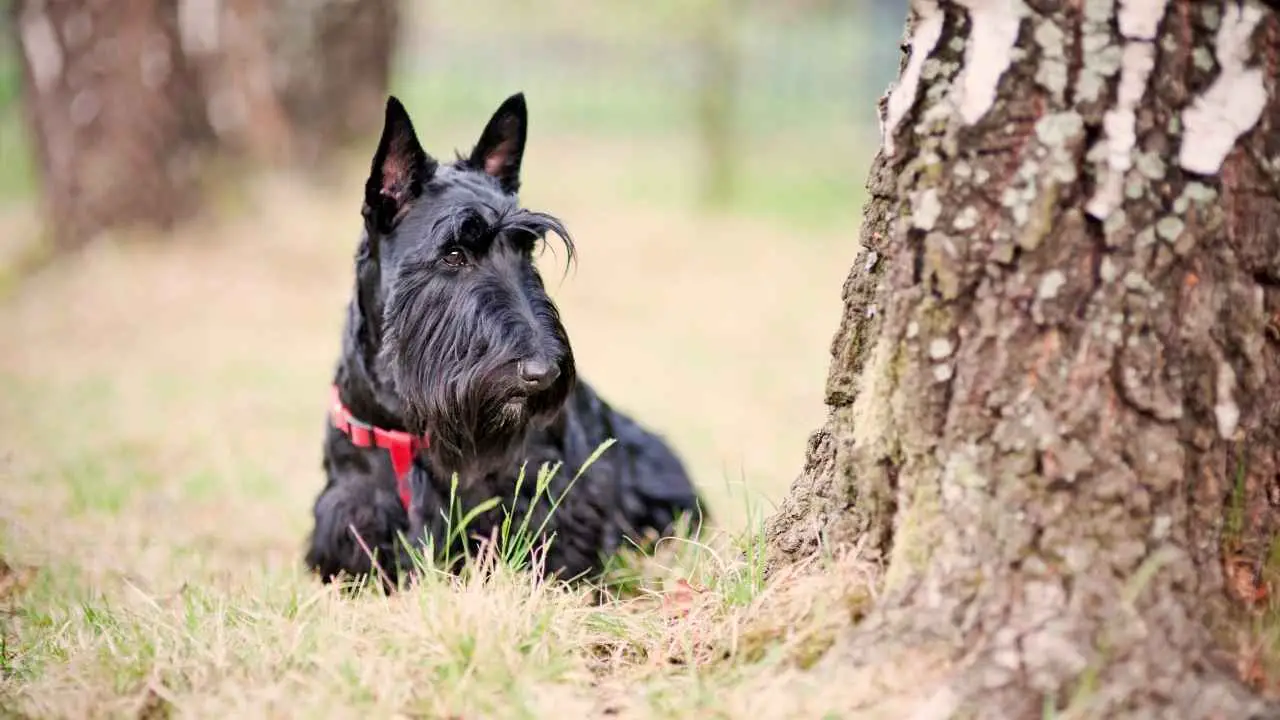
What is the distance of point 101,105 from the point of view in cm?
913

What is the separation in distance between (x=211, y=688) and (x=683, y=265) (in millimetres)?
8902

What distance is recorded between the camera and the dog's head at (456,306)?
2.96m

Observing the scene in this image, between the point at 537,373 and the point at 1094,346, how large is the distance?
1398 mm

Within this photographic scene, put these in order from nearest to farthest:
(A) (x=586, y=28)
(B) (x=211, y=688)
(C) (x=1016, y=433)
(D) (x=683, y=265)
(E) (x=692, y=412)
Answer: (C) (x=1016, y=433) → (B) (x=211, y=688) → (E) (x=692, y=412) → (D) (x=683, y=265) → (A) (x=586, y=28)

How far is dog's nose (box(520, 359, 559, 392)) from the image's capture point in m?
2.93

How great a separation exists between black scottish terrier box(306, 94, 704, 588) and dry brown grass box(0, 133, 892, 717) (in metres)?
0.29

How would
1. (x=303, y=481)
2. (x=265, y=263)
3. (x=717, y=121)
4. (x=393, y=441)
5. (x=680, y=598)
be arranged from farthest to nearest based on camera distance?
1. (x=717, y=121)
2. (x=265, y=263)
3. (x=303, y=481)
4. (x=393, y=441)
5. (x=680, y=598)

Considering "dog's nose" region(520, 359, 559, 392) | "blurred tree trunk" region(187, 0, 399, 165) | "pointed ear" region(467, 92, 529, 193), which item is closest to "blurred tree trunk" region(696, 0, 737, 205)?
"blurred tree trunk" region(187, 0, 399, 165)

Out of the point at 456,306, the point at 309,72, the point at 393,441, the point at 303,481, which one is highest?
the point at 309,72

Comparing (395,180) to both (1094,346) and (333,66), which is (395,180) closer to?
(1094,346)

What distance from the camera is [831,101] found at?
2272 centimetres

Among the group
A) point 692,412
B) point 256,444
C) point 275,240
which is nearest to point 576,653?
point 256,444

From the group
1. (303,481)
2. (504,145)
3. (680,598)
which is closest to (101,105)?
(303,481)

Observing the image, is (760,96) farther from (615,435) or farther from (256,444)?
(615,435)
